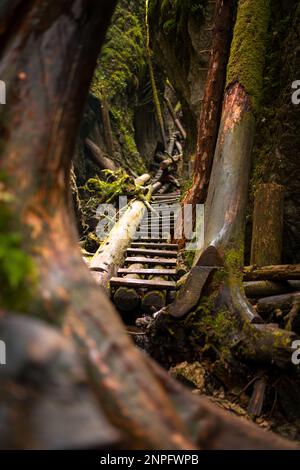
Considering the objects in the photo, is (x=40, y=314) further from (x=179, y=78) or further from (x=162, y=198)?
(x=162, y=198)

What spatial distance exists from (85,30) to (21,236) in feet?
2.55

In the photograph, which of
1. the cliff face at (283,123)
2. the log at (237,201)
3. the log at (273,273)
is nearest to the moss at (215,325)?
the log at (237,201)

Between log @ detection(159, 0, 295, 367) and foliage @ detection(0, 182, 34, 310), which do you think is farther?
log @ detection(159, 0, 295, 367)

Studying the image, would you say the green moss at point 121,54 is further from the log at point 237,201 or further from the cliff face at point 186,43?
the log at point 237,201

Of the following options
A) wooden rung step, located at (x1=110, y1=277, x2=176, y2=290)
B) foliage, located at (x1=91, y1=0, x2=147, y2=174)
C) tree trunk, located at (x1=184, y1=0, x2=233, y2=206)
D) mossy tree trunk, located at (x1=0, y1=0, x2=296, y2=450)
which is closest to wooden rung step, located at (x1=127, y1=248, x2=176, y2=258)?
wooden rung step, located at (x1=110, y1=277, x2=176, y2=290)

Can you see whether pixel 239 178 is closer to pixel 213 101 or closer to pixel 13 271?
pixel 213 101

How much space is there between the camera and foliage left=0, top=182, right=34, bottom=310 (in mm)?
979

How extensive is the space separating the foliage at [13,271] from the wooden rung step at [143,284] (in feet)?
15.8

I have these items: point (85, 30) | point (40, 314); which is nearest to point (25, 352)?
point (40, 314)

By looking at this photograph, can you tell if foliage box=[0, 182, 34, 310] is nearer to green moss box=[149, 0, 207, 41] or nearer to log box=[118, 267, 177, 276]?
log box=[118, 267, 177, 276]

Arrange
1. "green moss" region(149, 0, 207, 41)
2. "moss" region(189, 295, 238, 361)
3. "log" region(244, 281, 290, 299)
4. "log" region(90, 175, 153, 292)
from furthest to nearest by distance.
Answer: "green moss" region(149, 0, 207, 41)
"log" region(90, 175, 153, 292)
"log" region(244, 281, 290, 299)
"moss" region(189, 295, 238, 361)

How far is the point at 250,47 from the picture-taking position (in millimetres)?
4988

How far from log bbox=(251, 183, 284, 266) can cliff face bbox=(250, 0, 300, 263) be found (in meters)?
0.34

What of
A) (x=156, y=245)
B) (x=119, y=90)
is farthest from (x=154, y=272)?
(x=119, y=90)
